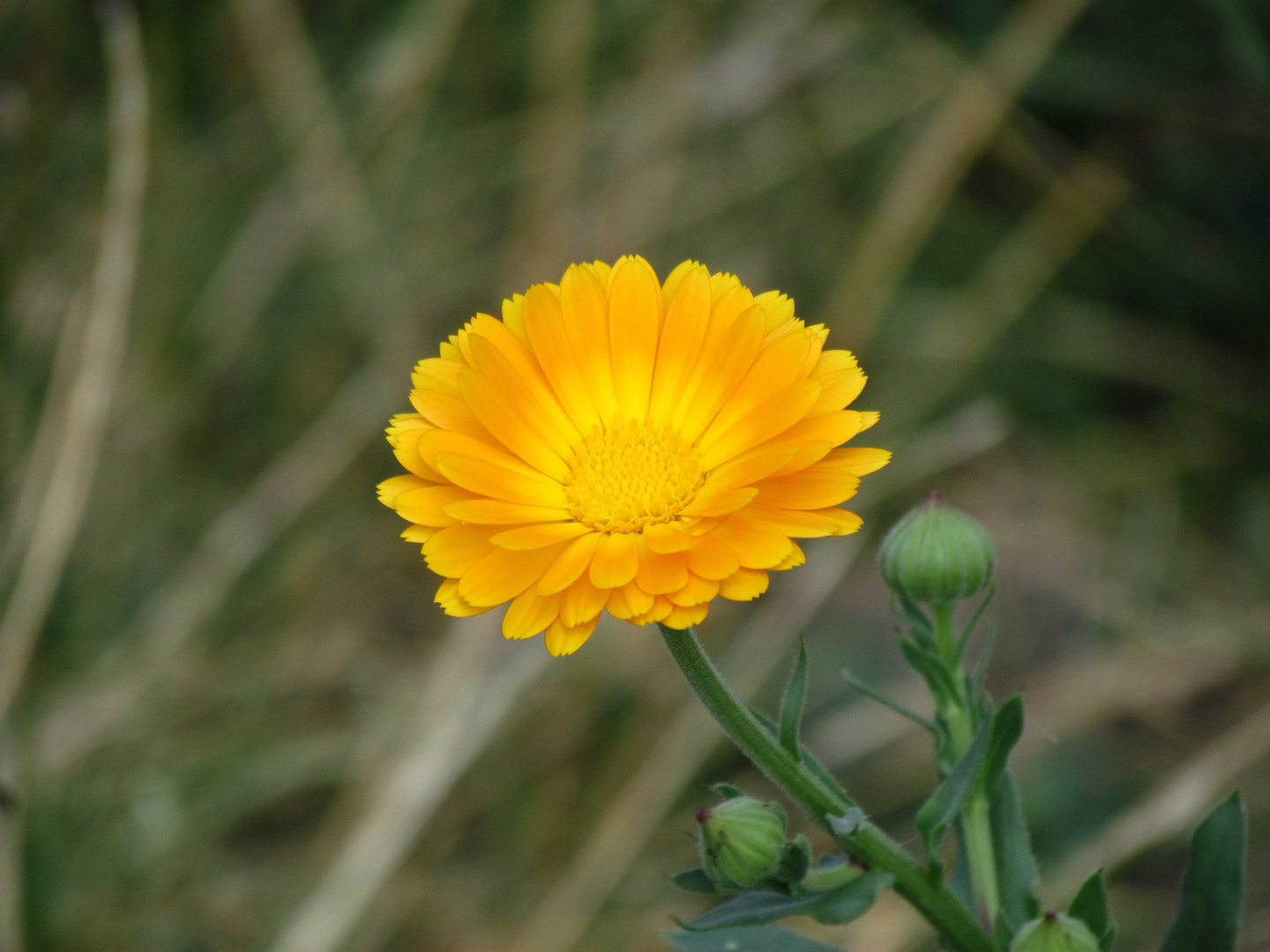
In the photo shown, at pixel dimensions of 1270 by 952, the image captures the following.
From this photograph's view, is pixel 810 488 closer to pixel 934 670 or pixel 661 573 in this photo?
pixel 661 573

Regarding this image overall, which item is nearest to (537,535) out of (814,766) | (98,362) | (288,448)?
(814,766)

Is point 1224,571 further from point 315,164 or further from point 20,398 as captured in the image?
point 20,398

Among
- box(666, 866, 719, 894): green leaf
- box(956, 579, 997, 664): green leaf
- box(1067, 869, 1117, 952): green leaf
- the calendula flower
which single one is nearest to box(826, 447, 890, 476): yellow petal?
the calendula flower

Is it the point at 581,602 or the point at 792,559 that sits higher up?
the point at 581,602

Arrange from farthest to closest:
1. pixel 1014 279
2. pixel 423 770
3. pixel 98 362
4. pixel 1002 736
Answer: pixel 1014 279
pixel 98 362
pixel 423 770
pixel 1002 736

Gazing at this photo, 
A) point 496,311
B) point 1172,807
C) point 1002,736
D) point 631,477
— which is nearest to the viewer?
point 1002,736

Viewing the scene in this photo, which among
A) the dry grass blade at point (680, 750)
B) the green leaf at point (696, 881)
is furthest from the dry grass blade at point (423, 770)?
the green leaf at point (696, 881)
